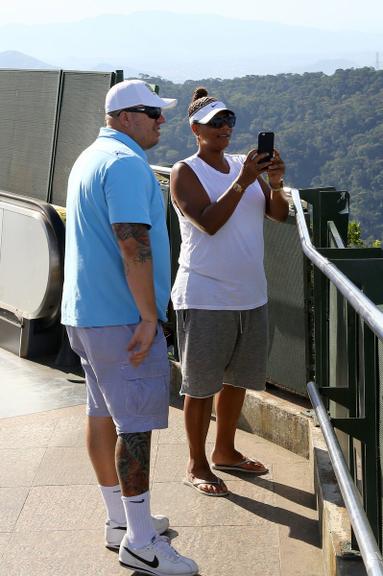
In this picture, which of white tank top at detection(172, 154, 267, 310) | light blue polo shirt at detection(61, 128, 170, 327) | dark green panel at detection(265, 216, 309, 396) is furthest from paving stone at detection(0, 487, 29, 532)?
dark green panel at detection(265, 216, 309, 396)

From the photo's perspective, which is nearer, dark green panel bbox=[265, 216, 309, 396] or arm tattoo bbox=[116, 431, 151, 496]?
arm tattoo bbox=[116, 431, 151, 496]

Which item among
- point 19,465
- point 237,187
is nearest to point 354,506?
point 237,187

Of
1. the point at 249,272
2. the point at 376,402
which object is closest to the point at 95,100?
the point at 249,272

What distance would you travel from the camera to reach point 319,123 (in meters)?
53.8

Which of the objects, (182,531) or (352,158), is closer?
(182,531)

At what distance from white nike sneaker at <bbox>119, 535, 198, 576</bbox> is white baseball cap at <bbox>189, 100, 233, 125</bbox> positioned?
170 centimetres

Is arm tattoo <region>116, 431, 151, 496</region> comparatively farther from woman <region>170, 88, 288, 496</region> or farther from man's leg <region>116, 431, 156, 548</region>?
woman <region>170, 88, 288, 496</region>

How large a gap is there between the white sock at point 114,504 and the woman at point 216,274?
0.60 meters

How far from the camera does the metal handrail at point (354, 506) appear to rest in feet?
8.21

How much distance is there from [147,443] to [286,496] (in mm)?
960

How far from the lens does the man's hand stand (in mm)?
3898

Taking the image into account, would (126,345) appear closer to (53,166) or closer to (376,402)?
(376,402)

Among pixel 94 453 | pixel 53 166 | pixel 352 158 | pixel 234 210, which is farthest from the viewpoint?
pixel 352 158

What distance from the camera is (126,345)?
3.95 metres
